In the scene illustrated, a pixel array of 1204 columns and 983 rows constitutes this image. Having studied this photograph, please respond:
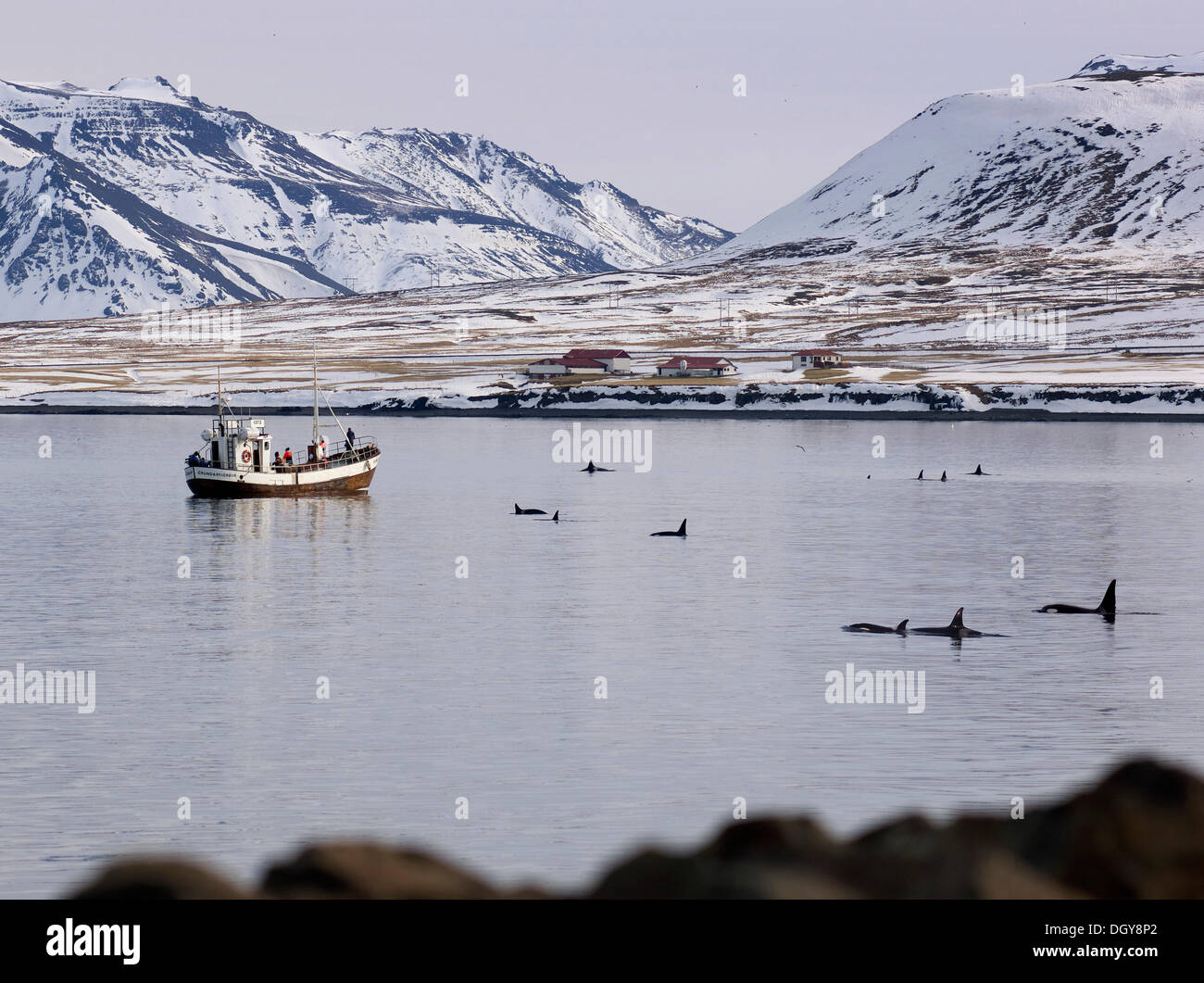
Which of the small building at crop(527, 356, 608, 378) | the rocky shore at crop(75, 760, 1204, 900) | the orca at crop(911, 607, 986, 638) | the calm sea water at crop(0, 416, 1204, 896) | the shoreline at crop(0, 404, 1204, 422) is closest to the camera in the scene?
the rocky shore at crop(75, 760, 1204, 900)

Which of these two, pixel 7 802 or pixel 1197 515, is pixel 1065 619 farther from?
pixel 1197 515

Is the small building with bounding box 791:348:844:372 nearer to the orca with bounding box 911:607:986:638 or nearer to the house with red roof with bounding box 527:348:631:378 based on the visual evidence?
the house with red roof with bounding box 527:348:631:378

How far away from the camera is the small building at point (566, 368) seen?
626ft

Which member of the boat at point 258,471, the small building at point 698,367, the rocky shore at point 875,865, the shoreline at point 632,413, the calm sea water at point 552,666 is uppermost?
the small building at point 698,367

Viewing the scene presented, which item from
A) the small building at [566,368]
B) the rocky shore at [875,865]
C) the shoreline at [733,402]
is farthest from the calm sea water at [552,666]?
the small building at [566,368]

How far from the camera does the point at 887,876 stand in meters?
10.8

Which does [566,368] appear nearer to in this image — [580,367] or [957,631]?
[580,367]

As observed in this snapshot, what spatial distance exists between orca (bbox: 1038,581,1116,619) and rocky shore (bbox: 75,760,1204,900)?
29.1m

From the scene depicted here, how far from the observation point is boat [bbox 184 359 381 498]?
3147 inches

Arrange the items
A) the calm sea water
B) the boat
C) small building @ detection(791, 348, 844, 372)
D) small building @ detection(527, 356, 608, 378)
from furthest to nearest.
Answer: small building @ detection(527, 356, 608, 378) → small building @ detection(791, 348, 844, 372) → the boat → the calm sea water

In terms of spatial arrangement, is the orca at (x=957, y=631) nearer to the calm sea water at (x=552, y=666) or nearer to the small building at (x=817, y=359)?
the calm sea water at (x=552, y=666)

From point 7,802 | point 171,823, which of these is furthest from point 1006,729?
point 7,802

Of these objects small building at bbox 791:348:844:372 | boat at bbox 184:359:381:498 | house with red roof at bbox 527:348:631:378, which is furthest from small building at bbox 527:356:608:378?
boat at bbox 184:359:381:498

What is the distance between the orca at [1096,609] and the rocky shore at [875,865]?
29.1m
